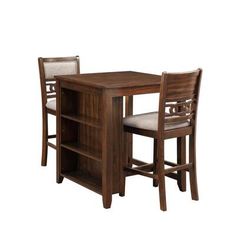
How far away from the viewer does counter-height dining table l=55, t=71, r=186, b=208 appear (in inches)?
214

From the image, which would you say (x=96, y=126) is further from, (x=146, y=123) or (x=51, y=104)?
(x=51, y=104)

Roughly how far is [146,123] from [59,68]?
6.07 ft

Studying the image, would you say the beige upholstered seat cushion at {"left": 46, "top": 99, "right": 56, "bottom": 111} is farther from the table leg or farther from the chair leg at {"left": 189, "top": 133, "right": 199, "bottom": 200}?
the chair leg at {"left": 189, "top": 133, "right": 199, "bottom": 200}

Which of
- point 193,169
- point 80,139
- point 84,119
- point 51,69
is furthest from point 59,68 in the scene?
point 193,169

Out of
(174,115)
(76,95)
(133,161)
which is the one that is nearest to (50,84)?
(76,95)

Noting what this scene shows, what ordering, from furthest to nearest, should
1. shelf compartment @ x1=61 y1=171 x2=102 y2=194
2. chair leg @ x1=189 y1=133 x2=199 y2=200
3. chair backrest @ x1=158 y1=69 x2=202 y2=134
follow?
shelf compartment @ x1=61 y1=171 x2=102 y2=194 → chair leg @ x1=189 y1=133 x2=199 y2=200 → chair backrest @ x1=158 y1=69 x2=202 y2=134

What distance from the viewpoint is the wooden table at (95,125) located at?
543cm

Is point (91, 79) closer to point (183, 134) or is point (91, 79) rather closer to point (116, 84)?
point (116, 84)

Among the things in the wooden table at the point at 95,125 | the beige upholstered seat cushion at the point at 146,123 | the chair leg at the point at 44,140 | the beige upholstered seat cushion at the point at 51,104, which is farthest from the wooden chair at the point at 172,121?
the chair leg at the point at 44,140

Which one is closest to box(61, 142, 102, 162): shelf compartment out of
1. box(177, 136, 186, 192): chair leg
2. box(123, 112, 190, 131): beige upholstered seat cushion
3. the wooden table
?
the wooden table

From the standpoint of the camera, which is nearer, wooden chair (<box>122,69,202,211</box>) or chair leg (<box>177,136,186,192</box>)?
wooden chair (<box>122,69,202,211</box>)

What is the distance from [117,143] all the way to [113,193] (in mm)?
476

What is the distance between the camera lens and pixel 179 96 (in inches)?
211

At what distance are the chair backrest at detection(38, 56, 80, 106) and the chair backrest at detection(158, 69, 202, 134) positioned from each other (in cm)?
182
